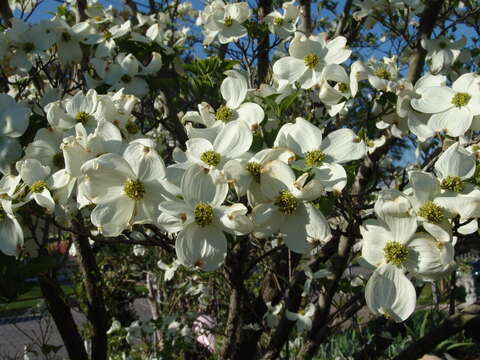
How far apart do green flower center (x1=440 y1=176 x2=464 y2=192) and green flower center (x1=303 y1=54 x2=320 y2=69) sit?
471 mm

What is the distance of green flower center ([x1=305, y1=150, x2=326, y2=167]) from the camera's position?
828 millimetres

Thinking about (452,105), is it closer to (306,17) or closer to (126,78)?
(126,78)

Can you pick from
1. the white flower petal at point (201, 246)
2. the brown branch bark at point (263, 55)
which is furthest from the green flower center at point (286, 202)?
the brown branch bark at point (263, 55)

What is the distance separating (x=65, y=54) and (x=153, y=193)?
90 centimetres

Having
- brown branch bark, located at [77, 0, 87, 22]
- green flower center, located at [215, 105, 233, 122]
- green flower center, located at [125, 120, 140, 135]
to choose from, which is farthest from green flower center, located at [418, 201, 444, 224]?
brown branch bark, located at [77, 0, 87, 22]

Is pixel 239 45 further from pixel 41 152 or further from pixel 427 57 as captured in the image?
pixel 41 152

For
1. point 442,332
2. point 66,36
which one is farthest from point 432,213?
point 66,36

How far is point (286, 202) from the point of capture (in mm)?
739

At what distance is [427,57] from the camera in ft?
6.24

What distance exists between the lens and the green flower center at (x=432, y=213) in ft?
2.44

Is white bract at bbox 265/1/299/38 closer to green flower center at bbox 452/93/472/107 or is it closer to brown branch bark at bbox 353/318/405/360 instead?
green flower center at bbox 452/93/472/107

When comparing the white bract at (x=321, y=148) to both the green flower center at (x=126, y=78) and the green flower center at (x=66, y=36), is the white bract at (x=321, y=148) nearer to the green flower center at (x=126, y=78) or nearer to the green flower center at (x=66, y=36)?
the green flower center at (x=126, y=78)

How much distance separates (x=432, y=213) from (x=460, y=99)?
15.4 inches

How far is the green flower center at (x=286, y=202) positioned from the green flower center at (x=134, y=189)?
223 mm
